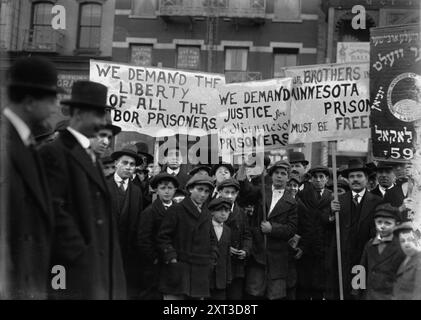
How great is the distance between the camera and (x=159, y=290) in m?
6.77

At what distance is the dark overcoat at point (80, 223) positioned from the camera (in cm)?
413

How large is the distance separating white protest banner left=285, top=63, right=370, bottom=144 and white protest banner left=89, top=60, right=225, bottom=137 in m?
1.37

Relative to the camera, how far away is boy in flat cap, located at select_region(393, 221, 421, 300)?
568 centimetres

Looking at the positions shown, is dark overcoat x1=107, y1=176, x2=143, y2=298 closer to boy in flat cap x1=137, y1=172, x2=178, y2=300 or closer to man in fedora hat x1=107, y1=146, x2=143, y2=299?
man in fedora hat x1=107, y1=146, x2=143, y2=299

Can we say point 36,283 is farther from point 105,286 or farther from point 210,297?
point 210,297

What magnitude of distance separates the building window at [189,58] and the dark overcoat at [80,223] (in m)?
21.1

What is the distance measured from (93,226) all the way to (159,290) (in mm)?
2682

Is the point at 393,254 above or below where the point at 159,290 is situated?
above

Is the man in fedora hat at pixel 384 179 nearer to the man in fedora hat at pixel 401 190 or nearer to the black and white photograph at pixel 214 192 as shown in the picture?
the black and white photograph at pixel 214 192

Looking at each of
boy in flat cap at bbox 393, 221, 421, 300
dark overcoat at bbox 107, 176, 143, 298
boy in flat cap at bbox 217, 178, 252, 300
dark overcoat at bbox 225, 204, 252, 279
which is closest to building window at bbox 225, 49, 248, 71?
boy in flat cap at bbox 217, 178, 252, 300

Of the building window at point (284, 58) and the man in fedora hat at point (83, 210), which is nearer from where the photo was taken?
the man in fedora hat at point (83, 210)

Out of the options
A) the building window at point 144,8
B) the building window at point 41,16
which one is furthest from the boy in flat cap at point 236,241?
the building window at point 41,16

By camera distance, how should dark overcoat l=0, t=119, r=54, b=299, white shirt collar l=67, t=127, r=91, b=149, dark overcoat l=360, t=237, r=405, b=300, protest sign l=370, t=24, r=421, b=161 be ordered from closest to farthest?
1. dark overcoat l=0, t=119, r=54, b=299
2. white shirt collar l=67, t=127, r=91, b=149
3. dark overcoat l=360, t=237, r=405, b=300
4. protest sign l=370, t=24, r=421, b=161
